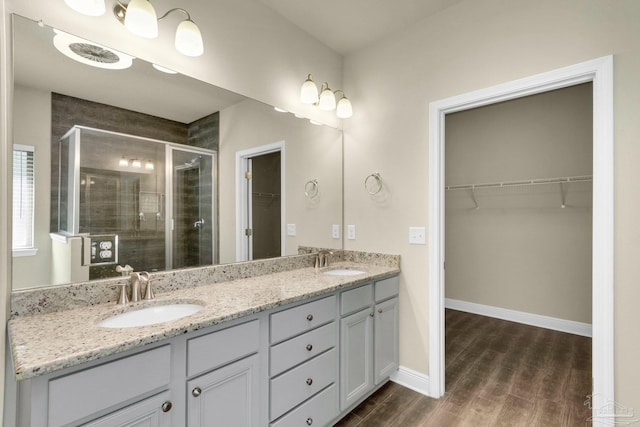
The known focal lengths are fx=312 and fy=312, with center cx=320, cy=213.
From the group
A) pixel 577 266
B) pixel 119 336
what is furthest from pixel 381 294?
pixel 577 266

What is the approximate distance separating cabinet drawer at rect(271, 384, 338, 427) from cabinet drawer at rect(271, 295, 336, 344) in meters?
0.39

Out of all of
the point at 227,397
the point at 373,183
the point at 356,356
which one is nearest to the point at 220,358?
the point at 227,397

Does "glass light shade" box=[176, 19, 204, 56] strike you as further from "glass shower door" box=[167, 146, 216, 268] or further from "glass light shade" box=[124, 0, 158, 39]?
"glass shower door" box=[167, 146, 216, 268]

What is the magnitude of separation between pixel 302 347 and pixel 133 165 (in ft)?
4.13

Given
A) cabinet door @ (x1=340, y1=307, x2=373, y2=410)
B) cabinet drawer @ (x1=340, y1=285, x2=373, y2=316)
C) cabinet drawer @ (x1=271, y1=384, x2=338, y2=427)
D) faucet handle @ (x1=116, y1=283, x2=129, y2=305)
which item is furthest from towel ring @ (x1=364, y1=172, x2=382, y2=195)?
faucet handle @ (x1=116, y1=283, x2=129, y2=305)

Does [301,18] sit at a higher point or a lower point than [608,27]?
higher

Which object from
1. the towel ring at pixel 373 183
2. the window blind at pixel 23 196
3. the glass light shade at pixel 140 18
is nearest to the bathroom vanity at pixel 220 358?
the window blind at pixel 23 196

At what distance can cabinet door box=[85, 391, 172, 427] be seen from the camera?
0.98 meters

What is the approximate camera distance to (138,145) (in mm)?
1590

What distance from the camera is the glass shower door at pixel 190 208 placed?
171 centimetres

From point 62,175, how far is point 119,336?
0.78 m

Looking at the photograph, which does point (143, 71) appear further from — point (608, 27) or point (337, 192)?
point (608, 27)

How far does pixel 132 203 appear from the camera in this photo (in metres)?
1.56

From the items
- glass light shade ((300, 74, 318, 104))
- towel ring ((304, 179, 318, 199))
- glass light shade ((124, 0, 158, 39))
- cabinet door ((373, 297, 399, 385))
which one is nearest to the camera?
glass light shade ((124, 0, 158, 39))
